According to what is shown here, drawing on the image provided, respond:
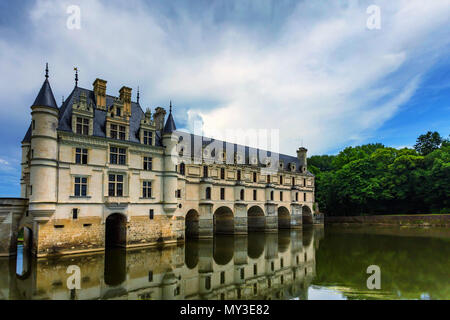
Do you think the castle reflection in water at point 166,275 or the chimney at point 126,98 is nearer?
the castle reflection in water at point 166,275

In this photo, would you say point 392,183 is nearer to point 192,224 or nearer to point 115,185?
point 192,224

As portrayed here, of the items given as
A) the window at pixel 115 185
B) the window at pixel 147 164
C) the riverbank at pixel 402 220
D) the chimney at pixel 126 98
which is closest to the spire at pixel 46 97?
the chimney at pixel 126 98

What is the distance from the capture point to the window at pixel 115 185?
75.6 feet

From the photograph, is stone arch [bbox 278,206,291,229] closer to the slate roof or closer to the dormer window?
the slate roof

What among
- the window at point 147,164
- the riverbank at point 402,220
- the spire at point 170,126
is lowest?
the riverbank at point 402,220

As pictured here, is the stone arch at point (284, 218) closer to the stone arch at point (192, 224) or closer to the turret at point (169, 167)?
the stone arch at point (192, 224)

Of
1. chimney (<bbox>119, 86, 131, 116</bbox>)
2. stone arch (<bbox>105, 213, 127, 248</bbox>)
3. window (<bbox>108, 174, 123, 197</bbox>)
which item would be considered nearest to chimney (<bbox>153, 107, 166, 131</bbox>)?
chimney (<bbox>119, 86, 131, 116</bbox>)

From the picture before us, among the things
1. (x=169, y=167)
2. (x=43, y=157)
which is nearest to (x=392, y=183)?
(x=169, y=167)

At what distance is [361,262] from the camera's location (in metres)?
19.3

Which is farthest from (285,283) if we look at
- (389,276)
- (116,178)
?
(116,178)

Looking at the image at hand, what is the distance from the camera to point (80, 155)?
2177cm

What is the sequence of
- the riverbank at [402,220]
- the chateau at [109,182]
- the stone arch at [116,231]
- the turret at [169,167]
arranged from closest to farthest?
the chateau at [109,182]
the stone arch at [116,231]
the turret at [169,167]
the riverbank at [402,220]

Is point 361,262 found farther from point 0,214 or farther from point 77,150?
point 0,214

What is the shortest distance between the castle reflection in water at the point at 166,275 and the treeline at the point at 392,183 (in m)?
33.9
